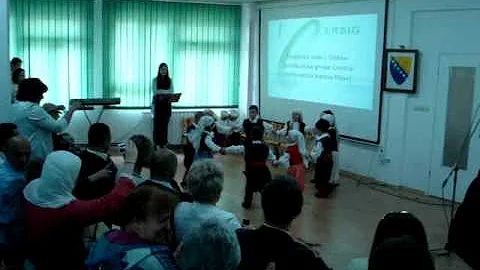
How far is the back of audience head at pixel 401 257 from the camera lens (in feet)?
5.44

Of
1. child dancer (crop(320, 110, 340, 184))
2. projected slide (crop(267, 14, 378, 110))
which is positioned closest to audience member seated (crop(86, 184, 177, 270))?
child dancer (crop(320, 110, 340, 184))

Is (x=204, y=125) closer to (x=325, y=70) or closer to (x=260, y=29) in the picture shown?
(x=325, y=70)

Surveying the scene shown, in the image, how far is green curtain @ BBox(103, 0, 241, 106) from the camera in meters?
11.1

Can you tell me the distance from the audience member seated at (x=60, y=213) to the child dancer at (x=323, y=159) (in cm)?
533

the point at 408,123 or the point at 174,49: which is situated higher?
the point at 174,49

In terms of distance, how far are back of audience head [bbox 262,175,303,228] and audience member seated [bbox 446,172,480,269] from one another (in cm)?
156

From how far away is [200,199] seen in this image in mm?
3076

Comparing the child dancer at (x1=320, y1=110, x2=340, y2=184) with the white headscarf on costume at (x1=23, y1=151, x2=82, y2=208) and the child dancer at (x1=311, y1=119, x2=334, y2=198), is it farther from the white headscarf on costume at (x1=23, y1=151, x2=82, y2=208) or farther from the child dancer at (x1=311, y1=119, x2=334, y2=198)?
the white headscarf on costume at (x1=23, y1=151, x2=82, y2=208)

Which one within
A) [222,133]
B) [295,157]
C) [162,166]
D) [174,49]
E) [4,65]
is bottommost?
[295,157]

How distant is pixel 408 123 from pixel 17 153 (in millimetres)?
6158

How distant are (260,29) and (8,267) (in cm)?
882

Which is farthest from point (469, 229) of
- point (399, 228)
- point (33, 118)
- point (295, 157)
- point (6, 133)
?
point (295, 157)

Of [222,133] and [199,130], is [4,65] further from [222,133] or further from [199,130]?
[222,133]

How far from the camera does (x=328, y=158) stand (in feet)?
27.5
